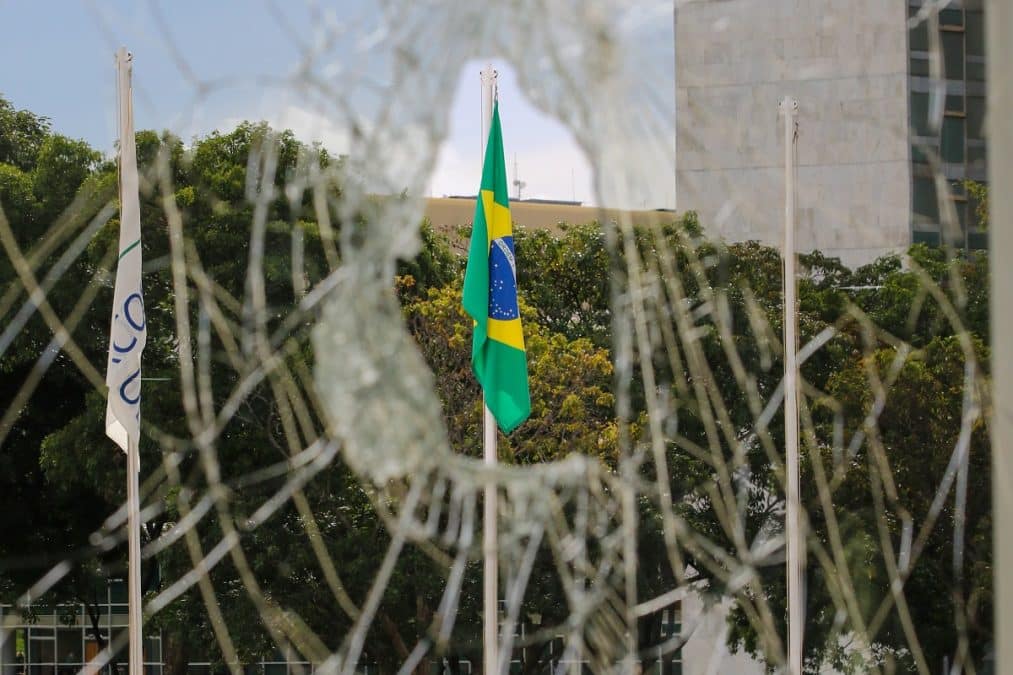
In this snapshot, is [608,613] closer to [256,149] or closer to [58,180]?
[256,149]

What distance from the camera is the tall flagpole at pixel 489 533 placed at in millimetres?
4078

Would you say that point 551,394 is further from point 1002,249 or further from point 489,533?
point 1002,249

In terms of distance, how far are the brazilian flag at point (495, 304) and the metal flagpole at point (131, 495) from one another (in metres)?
1.07

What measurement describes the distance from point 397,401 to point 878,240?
5316 millimetres

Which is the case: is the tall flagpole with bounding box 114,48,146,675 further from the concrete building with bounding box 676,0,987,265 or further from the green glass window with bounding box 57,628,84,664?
the green glass window with bounding box 57,628,84,664

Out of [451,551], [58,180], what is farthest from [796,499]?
[58,180]

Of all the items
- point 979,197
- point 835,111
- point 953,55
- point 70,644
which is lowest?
point 70,644

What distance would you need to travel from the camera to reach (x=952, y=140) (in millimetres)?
7387

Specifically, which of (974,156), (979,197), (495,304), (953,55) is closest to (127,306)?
(495,304)

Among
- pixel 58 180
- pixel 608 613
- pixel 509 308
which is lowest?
pixel 608 613

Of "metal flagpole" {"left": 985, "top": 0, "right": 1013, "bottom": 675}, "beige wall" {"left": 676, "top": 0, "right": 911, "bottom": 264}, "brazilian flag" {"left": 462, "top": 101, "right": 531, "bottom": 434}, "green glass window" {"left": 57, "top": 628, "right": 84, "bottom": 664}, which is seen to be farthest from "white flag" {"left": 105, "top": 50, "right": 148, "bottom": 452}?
"green glass window" {"left": 57, "top": 628, "right": 84, "bottom": 664}

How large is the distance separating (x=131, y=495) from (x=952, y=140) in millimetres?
5179

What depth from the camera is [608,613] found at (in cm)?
691

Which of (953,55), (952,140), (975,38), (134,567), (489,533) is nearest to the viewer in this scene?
(134,567)
